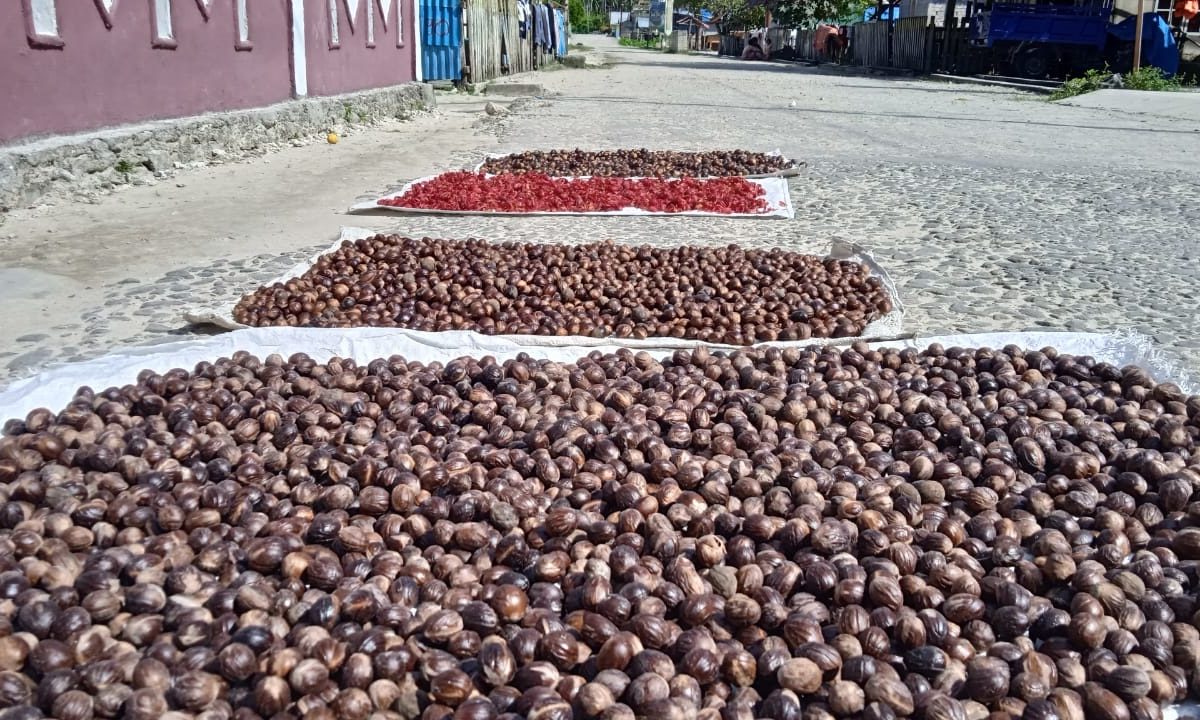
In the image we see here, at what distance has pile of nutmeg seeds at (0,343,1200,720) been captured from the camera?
207 cm

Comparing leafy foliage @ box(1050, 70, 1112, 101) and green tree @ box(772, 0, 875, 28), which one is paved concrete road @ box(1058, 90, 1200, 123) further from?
green tree @ box(772, 0, 875, 28)

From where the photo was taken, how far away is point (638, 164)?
32.1 ft

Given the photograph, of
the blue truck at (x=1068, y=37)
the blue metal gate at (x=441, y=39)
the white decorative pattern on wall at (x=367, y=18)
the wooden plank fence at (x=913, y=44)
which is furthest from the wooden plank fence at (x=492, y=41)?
the blue truck at (x=1068, y=37)

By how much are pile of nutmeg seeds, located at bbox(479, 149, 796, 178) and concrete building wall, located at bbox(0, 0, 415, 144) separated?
133 inches

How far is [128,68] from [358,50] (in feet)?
21.4

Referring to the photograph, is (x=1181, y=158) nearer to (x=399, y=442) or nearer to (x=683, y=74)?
(x=399, y=442)

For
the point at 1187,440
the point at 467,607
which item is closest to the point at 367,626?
the point at 467,607

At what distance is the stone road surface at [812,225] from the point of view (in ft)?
16.8

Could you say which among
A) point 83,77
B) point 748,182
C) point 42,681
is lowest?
point 42,681

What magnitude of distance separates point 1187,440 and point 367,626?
298 centimetres

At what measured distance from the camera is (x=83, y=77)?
7.92 metres

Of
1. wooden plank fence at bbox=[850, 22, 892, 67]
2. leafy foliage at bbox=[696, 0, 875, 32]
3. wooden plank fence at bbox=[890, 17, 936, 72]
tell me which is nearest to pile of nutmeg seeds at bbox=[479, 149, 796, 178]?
wooden plank fence at bbox=[890, 17, 936, 72]

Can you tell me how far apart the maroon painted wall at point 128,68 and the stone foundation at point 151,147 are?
7.0 inches

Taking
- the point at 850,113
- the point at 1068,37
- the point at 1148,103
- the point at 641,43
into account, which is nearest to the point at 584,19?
the point at 641,43
